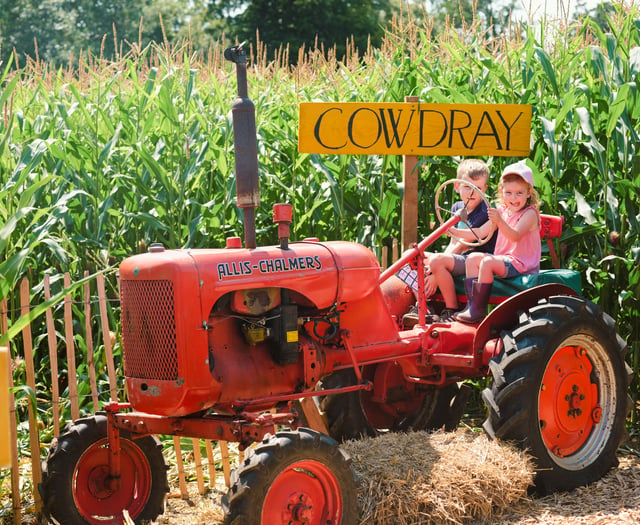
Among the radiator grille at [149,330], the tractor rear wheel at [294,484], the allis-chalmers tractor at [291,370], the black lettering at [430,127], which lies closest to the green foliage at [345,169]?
the black lettering at [430,127]

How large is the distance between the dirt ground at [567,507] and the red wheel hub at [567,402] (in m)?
0.23

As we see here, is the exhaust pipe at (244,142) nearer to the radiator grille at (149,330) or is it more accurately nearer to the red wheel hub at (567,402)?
the radiator grille at (149,330)

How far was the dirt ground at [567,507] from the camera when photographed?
12.5 feet

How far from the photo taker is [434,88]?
5609mm

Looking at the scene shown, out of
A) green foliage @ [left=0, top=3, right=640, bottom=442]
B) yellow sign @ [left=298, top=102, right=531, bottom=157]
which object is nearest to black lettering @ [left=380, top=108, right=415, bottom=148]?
yellow sign @ [left=298, top=102, right=531, bottom=157]

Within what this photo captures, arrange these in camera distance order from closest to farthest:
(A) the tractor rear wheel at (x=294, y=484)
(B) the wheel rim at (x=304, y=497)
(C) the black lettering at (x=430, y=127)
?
(A) the tractor rear wheel at (x=294, y=484) → (B) the wheel rim at (x=304, y=497) → (C) the black lettering at (x=430, y=127)

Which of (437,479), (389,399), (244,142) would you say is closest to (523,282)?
(389,399)

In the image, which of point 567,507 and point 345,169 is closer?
point 567,507

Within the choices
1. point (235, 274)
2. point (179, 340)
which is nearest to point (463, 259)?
point (235, 274)

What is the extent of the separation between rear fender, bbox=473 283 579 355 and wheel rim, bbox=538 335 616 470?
0.26 m

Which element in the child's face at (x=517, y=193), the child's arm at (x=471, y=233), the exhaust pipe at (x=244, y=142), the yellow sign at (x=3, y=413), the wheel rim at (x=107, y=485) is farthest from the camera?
the child's arm at (x=471, y=233)

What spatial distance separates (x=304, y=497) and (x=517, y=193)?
6.55 ft

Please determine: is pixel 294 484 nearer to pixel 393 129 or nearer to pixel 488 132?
pixel 393 129

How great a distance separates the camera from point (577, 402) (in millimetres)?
4246
